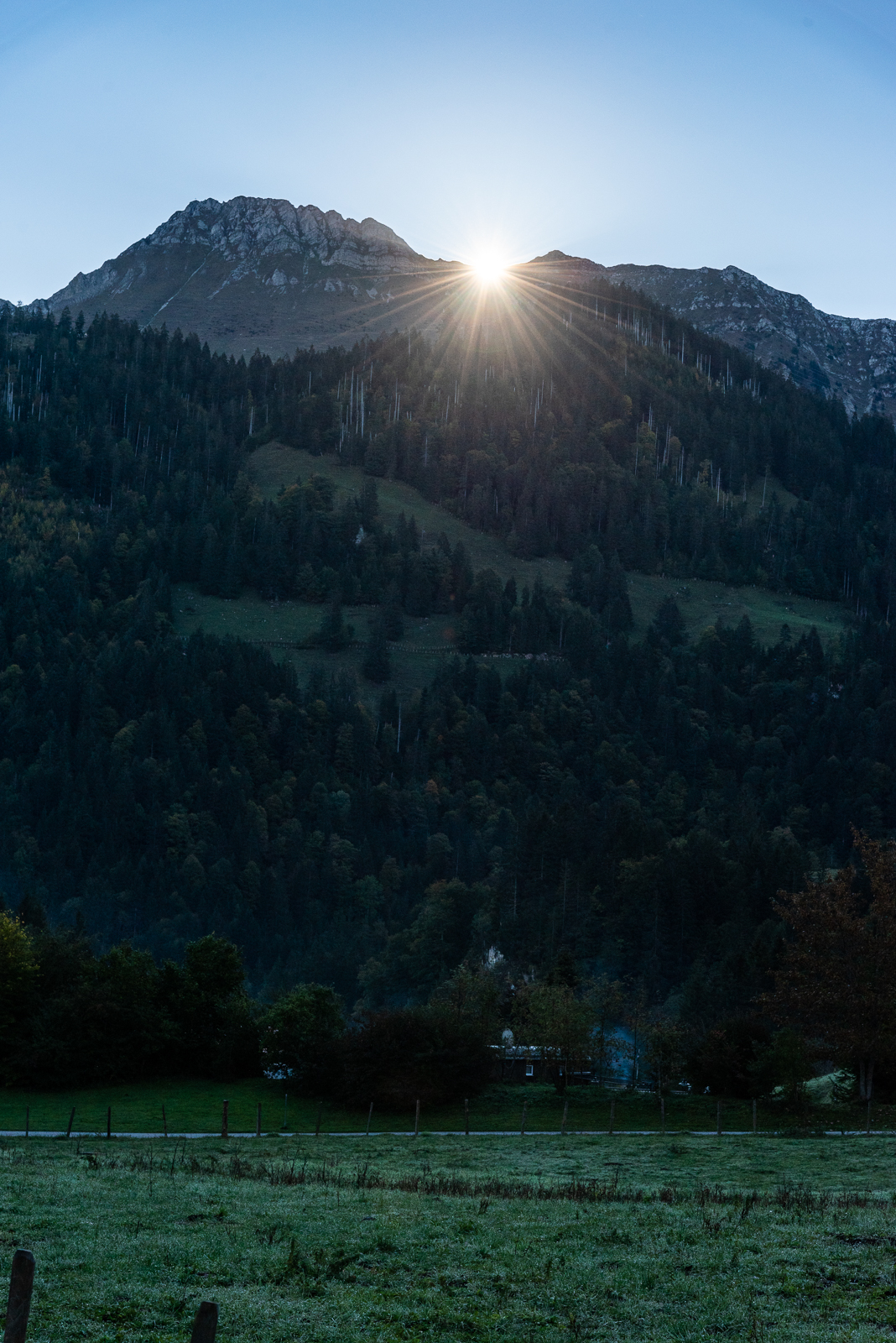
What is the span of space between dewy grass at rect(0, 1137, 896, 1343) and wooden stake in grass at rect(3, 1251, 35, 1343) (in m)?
5.44

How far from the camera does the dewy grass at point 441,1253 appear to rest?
52.7ft

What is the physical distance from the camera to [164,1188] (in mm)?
28406

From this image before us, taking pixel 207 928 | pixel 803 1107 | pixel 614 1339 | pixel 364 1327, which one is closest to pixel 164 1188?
pixel 364 1327

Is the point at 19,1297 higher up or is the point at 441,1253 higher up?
the point at 19,1297

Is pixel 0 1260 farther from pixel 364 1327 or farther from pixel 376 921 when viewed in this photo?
pixel 376 921

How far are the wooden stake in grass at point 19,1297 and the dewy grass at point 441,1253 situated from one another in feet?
17.8

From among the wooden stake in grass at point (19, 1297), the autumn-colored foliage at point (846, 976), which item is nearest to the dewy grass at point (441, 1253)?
the wooden stake in grass at point (19, 1297)

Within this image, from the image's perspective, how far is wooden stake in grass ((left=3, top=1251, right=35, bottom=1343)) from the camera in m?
9.86

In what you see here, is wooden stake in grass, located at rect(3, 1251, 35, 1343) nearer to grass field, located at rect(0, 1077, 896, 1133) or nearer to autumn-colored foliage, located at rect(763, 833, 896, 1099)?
grass field, located at rect(0, 1077, 896, 1133)

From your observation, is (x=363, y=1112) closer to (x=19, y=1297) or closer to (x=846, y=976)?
(x=846, y=976)

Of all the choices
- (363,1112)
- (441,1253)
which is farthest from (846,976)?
(441,1253)

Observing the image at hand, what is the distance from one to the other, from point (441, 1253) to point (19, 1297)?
485 inches

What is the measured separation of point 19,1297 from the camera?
9984mm

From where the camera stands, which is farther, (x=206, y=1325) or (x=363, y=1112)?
(x=363, y=1112)
